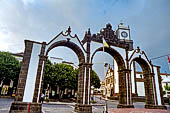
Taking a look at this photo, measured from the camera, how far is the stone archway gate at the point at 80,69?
24.3 feet

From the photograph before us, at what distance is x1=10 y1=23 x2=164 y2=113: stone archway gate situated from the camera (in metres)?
7.41

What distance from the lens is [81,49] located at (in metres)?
9.79

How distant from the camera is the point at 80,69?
973 centimetres

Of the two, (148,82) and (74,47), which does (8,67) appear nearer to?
(74,47)

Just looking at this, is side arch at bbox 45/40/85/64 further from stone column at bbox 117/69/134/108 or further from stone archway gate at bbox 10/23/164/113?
stone column at bbox 117/69/134/108

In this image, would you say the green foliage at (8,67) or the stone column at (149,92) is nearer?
the stone column at (149,92)

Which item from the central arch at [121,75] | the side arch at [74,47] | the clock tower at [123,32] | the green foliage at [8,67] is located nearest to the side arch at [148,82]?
the central arch at [121,75]

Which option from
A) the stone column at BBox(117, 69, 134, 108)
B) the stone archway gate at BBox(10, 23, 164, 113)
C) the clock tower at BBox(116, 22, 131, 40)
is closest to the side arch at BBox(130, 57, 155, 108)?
the stone archway gate at BBox(10, 23, 164, 113)

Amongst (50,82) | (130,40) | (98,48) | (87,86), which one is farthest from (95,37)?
(130,40)

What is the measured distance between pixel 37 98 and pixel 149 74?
35.3 feet

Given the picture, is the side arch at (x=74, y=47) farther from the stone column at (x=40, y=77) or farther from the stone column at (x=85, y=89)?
the stone column at (x=40, y=77)

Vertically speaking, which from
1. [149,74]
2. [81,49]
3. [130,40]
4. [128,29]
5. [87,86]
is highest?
[128,29]

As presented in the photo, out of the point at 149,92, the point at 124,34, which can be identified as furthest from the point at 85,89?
the point at 124,34

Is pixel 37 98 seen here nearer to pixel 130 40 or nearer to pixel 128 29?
pixel 130 40
